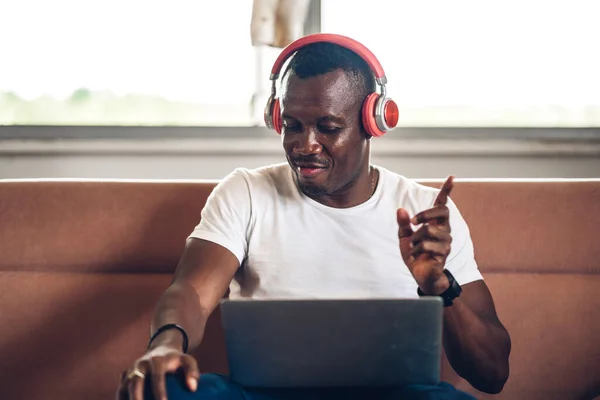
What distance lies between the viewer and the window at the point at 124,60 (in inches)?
85.7

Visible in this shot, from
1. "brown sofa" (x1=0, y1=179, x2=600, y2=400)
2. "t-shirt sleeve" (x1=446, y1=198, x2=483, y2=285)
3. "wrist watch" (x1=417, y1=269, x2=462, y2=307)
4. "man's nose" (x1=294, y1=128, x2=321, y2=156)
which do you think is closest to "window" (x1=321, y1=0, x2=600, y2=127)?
"brown sofa" (x1=0, y1=179, x2=600, y2=400)

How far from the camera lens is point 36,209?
65.7 inches

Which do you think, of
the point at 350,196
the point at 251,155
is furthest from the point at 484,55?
the point at 350,196

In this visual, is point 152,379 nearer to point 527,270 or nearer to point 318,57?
point 318,57

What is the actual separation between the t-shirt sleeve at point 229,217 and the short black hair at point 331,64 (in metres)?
0.26

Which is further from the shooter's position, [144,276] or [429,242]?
[144,276]

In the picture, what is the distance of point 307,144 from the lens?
56.9 inches

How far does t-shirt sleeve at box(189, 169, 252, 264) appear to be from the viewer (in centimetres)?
145

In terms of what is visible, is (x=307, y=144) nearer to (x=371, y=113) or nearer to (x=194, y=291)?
(x=371, y=113)

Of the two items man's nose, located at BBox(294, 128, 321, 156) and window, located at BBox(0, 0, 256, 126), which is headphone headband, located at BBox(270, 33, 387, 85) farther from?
window, located at BBox(0, 0, 256, 126)

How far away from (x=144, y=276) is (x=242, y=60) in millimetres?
816

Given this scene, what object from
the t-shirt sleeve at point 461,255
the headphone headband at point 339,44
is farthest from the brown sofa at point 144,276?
the headphone headband at point 339,44

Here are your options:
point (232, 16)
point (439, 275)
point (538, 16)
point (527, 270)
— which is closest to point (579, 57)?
point (538, 16)

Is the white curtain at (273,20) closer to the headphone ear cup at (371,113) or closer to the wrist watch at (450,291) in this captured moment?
the headphone ear cup at (371,113)
